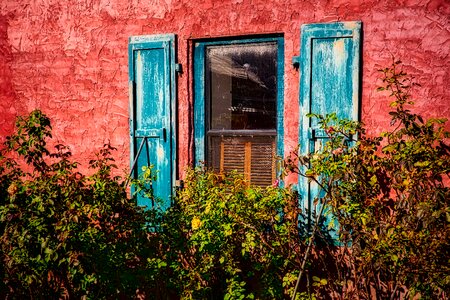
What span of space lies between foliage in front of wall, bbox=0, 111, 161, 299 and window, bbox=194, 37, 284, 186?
1.05 metres

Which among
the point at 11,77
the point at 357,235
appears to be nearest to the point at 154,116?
the point at 11,77

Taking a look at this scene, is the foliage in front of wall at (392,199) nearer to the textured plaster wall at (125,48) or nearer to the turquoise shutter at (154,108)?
the textured plaster wall at (125,48)

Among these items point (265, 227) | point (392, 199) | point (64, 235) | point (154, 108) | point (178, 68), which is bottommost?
point (265, 227)

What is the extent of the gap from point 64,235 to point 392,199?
2673 mm

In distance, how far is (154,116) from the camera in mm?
4555

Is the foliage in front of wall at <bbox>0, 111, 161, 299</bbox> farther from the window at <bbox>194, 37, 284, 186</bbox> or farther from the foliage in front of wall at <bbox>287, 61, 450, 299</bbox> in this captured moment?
the foliage in front of wall at <bbox>287, 61, 450, 299</bbox>

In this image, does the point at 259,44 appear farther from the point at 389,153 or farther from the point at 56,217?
the point at 56,217

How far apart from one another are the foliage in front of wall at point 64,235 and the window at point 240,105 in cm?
105

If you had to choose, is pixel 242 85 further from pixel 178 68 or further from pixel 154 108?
pixel 154 108

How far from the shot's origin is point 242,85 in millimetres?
4445

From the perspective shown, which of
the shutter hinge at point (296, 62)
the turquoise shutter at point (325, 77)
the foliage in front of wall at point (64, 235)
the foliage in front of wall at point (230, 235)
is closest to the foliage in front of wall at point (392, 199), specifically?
the turquoise shutter at point (325, 77)

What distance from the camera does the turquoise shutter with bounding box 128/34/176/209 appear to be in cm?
448

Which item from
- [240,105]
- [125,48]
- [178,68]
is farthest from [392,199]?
[125,48]

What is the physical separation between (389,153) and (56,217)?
2.74 m
